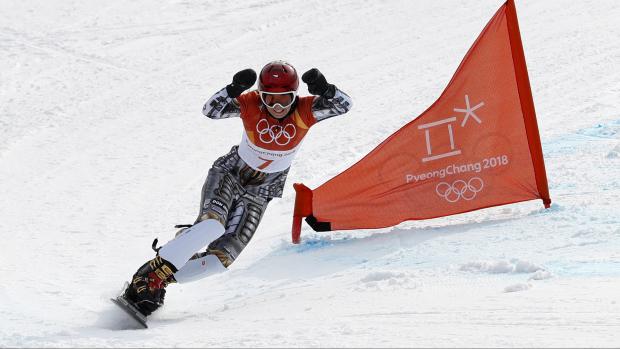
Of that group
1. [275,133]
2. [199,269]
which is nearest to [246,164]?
[275,133]

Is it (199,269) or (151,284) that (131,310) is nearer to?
(151,284)

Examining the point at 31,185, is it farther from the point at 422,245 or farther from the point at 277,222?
the point at 422,245

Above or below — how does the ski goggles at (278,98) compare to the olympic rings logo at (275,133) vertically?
above

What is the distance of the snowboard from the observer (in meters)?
5.79

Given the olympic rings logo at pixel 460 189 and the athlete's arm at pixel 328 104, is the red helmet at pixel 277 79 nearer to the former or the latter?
the athlete's arm at pixel 328 104

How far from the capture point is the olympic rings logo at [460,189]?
24.5ft

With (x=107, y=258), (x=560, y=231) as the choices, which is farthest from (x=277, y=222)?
(x=560, y=231)

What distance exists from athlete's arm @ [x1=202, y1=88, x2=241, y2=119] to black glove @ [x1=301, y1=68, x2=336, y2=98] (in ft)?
1.68

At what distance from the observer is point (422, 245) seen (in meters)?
7.00

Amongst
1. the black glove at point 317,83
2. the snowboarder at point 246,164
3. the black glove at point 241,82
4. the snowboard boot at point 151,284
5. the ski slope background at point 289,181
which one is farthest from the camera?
the black glove at point 317,83

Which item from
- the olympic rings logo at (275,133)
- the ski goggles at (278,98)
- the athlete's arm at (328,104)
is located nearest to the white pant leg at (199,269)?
the olympic rings logo at (275,133)

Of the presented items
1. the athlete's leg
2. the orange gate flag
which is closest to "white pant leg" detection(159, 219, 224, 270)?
the athlete's leg

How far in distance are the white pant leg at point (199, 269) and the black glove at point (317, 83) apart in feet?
4.34

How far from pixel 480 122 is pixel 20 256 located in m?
3.78
